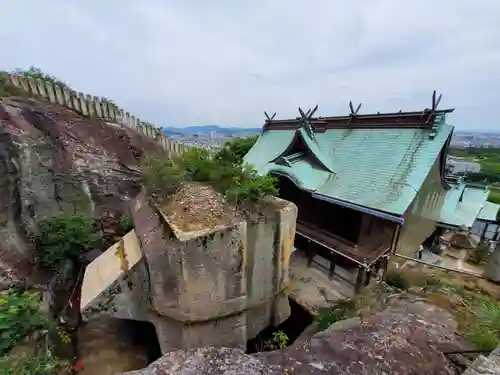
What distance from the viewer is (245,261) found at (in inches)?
232

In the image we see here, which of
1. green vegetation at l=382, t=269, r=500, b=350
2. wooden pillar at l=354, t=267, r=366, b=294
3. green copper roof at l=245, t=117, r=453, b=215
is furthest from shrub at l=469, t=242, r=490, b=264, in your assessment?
green vegetation at l=382, t=269, r=500, b=350

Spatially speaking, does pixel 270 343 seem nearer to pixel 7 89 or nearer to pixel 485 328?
pixel 485 328

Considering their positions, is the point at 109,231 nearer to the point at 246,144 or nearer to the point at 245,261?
the point at 245,261

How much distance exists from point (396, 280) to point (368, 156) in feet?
15.9

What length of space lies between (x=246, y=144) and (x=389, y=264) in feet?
52.9

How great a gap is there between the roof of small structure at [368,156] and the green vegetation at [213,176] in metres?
3.99

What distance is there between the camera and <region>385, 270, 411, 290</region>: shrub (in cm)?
789

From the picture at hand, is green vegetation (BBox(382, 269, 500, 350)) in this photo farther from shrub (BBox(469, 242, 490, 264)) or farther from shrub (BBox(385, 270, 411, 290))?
shrub (BBox(469, 242, 490, 264))

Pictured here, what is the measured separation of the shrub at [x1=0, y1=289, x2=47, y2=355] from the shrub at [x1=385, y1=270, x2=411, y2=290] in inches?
367

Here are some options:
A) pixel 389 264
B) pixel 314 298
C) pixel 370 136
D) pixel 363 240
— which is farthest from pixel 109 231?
pixel 370 136

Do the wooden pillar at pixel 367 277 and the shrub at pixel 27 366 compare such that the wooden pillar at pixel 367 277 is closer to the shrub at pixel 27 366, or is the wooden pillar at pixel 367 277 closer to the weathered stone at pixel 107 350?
the weathered stone at pixel 107 350

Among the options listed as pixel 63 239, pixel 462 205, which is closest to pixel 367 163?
pixel 462 205

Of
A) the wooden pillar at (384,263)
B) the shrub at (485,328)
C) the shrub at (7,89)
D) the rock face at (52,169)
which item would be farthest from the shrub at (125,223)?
the shrub at (485,328)

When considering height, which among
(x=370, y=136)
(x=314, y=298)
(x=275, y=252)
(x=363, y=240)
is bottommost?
(x=314, y=298)
